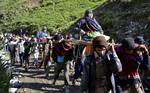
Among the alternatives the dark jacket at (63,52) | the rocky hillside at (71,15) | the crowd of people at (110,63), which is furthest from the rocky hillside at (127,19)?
the crowd of people at (110,63)

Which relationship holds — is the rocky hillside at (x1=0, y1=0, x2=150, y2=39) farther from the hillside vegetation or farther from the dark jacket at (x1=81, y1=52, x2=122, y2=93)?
the dark jacket at (x1=81, y1=52, x2=122, y2=93)

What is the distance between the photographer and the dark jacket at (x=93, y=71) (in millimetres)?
9984

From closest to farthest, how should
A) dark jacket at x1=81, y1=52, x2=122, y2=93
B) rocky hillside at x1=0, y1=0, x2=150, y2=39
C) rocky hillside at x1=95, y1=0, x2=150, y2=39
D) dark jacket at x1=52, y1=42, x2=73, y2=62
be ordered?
dark jacket at x1=81, y1=52, x2=122, y2=93
dark jacket at x1=52, y1=42, x2=73, y2=62
rocky hillside at x1=95, y1=0, x2=150, y2=39
rocky hillside at x1=0, y1=0, x2=150, y2=39

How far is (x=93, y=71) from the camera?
400 inches

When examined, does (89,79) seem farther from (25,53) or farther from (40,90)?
(25,53)

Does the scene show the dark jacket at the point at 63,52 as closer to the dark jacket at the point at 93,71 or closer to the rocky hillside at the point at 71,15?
the dark jacket at the point at 93,71

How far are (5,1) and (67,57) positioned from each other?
73461 millimetres

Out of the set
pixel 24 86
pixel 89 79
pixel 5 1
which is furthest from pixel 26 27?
pixel 89 79

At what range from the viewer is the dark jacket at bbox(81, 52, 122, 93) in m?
9.98

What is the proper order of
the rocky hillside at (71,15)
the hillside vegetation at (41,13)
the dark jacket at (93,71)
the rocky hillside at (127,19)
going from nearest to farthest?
the dark jacket at (93,71)
the rocky hillside at (127,19)
the rocky hillside at (71,15)
the hillside vegetation at (41,13)

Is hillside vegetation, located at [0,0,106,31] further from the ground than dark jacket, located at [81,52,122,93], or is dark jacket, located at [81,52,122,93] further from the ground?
dark jacket, located at [81,52,122,93]

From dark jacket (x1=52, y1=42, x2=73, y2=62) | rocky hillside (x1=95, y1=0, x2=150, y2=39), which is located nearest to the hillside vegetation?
rocky hillside (x1=95, y1=0, x2=150, y2=39)

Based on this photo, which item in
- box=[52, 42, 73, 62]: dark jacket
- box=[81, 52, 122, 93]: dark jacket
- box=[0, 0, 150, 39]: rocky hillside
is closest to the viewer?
box=[81, 52, 122, 93]: dark jacket

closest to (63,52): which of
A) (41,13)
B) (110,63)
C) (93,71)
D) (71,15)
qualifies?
(93,71)
